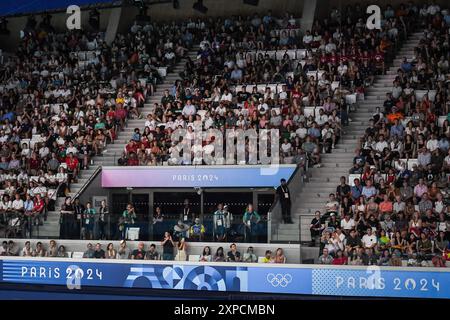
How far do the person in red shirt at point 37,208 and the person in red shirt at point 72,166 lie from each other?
1504 millimetres

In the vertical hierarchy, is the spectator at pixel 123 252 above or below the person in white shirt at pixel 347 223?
below

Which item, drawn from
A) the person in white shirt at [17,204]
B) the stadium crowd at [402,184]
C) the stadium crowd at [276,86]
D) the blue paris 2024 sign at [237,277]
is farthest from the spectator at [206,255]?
the person in white shirt at [17,204]

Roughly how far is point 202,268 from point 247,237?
5.04ft

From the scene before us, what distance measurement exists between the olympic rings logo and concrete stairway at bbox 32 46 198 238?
679 cm

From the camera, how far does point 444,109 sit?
24094 mm

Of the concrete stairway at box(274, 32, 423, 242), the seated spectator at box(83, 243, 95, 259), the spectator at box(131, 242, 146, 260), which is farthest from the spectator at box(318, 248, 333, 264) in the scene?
the seated spectator at box(83, 243, 95, 259)

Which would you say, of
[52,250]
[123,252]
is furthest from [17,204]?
[123,252]

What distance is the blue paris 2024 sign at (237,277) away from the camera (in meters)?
18.4

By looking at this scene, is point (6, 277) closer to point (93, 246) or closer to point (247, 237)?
point (93, 246)

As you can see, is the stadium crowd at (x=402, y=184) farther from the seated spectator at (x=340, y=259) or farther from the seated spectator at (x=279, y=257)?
the seated spectator at (x=279, y=257)

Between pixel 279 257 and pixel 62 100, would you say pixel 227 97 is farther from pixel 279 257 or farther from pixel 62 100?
pixel 279 257

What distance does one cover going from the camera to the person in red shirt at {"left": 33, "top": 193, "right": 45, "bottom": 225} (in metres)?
23.6

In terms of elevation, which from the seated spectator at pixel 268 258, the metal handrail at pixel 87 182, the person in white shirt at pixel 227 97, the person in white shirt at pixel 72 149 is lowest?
the seated spectator at pixel 268 258

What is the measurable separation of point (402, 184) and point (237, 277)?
17.0 ft
